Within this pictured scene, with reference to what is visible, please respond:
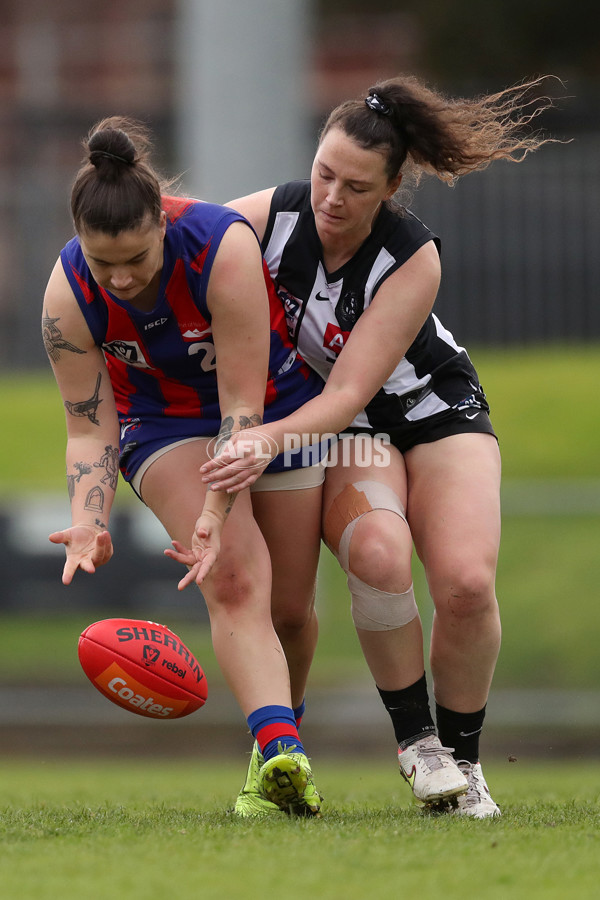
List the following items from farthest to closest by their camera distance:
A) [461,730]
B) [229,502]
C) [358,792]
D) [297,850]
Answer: [358,792] → [461,730] → [229,502] → [297,850]

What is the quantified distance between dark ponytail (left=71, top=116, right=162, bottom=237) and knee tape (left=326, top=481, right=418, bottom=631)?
112 centimetres

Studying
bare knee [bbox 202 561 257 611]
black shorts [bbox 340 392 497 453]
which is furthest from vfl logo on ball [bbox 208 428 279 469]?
black shorts [bbox 340 392 497 453]

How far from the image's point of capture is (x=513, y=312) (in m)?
15.4

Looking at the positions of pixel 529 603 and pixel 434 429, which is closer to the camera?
pixel 434 429

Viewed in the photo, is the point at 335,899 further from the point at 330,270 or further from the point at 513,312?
the point at 513,312

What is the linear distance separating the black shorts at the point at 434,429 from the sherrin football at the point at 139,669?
37.7 inches

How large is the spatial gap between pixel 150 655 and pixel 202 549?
0.53 m

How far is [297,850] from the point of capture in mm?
3469

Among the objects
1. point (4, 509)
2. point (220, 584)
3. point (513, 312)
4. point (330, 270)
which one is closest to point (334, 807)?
point (220, 584)

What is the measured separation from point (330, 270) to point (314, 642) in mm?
1362

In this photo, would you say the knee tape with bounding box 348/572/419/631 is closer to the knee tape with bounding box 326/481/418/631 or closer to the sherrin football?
the knee tape with bounding box 326/481/418/631

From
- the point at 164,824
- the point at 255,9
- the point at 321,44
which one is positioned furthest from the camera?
the point at 321,44

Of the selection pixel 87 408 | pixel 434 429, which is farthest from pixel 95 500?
pixel 434 429

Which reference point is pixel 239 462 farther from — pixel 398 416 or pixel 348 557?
pixel 398 416
